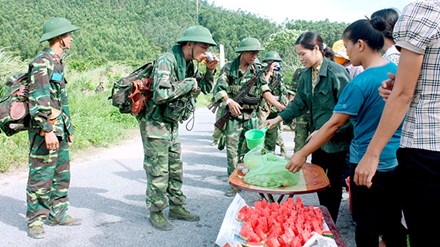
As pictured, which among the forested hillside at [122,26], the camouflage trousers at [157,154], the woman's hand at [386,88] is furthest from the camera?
the forested hillside at [122,26]

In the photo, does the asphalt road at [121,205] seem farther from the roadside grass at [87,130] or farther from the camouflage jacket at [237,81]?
the camouflage jacket at [237,81]

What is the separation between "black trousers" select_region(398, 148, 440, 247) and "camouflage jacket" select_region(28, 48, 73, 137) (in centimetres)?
303

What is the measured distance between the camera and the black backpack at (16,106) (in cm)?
363

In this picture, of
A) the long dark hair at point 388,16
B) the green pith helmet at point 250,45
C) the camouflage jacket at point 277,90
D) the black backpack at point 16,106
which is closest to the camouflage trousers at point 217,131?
the camouflage jacket at point 277,90

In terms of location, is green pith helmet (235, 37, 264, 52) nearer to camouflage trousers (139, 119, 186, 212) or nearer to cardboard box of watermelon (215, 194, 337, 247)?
camouflage trousers (139, 119, 186, 212)

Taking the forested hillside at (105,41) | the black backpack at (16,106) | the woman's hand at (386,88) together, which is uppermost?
the woman's hand at (386,88)

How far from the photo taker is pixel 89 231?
12.8ft

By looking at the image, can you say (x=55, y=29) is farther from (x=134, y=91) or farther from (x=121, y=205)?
(x=121, y=205)

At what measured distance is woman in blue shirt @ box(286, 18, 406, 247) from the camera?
93.7 inches

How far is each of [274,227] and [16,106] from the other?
8.79 feet

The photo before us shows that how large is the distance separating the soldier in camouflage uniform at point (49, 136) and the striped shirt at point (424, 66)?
120 inches

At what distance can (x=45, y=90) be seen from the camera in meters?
3.55

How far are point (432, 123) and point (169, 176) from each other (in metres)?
2.85

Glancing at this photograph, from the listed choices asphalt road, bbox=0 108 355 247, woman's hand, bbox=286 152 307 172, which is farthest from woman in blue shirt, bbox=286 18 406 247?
asphalt road, bbox=0 108 355 247
